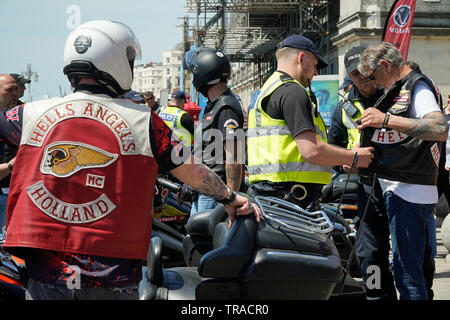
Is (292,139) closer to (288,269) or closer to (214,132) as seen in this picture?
(214,132)

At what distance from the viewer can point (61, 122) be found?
2201 millimetres

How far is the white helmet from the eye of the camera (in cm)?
228

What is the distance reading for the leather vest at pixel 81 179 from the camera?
2174 mm

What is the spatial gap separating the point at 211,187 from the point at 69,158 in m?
0.62

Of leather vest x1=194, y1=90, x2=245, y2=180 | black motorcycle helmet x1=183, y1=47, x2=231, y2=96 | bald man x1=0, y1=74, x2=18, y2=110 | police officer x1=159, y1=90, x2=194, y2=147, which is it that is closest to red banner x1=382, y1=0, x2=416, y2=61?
police officer x1=159, y1=90, x2=194, y2=147

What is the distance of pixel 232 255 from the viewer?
7.93ft

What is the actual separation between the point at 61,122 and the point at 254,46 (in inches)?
1055

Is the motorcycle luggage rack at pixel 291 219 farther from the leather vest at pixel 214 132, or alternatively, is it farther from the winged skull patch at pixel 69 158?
the leather vest at pixel 214 132

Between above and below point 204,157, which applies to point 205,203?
below

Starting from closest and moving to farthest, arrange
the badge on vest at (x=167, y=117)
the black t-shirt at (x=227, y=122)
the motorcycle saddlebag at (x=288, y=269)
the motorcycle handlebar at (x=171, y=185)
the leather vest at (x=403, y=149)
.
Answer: the motorcycle saddlebag at (x=288, y=269) → the leather vest at (x=403, y=149) → the black t-shirt at (x=227, y=122) → the motorcycle handlebar at (x=171, y=185) → the badge on vest at (x=167, y=117)

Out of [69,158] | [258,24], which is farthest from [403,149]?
[258,24]

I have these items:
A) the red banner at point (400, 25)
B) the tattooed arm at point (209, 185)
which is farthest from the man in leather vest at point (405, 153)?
the red banner at point (400, 25)
